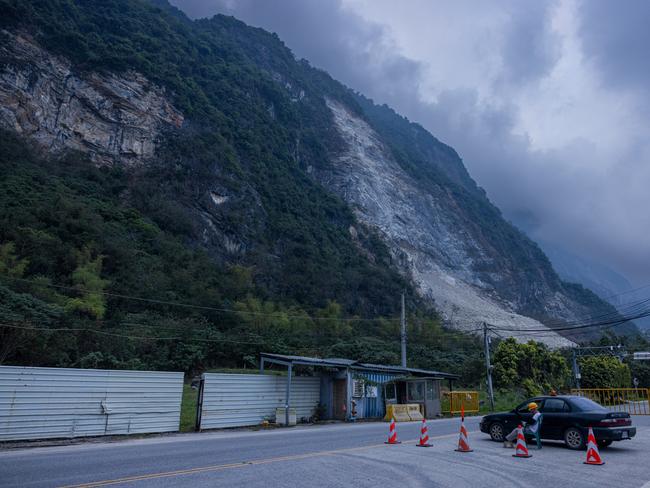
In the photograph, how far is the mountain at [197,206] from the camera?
145 feet

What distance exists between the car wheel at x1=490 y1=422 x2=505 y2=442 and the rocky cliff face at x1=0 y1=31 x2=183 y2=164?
199 feet

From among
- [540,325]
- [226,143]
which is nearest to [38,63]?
[226,143]

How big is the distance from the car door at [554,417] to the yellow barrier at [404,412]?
11.7 metres

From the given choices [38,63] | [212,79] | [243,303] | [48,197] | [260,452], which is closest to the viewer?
[260,452]

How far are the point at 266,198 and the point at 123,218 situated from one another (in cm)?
3095

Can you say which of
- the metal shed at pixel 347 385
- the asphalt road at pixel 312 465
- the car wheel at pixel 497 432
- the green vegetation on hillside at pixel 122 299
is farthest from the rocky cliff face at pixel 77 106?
the car wheel at pixel 497 432

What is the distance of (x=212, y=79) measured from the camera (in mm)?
99062

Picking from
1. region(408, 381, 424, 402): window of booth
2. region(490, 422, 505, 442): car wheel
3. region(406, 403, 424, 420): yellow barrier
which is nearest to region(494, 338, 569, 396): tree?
region(408, 381, 424, 402): window of booth

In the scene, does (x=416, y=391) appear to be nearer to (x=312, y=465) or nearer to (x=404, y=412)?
(x=404, y=412)

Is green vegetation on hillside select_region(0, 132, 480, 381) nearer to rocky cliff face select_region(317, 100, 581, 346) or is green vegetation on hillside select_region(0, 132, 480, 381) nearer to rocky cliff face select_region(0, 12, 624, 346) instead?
rocky cliff face select_region(0, 12, 624, 346)

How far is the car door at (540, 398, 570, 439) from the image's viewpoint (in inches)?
476

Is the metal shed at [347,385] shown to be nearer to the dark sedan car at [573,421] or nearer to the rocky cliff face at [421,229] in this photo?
the dark sedan car at [573,421]

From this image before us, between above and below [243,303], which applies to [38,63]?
above

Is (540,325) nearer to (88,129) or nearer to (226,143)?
(226,143)
